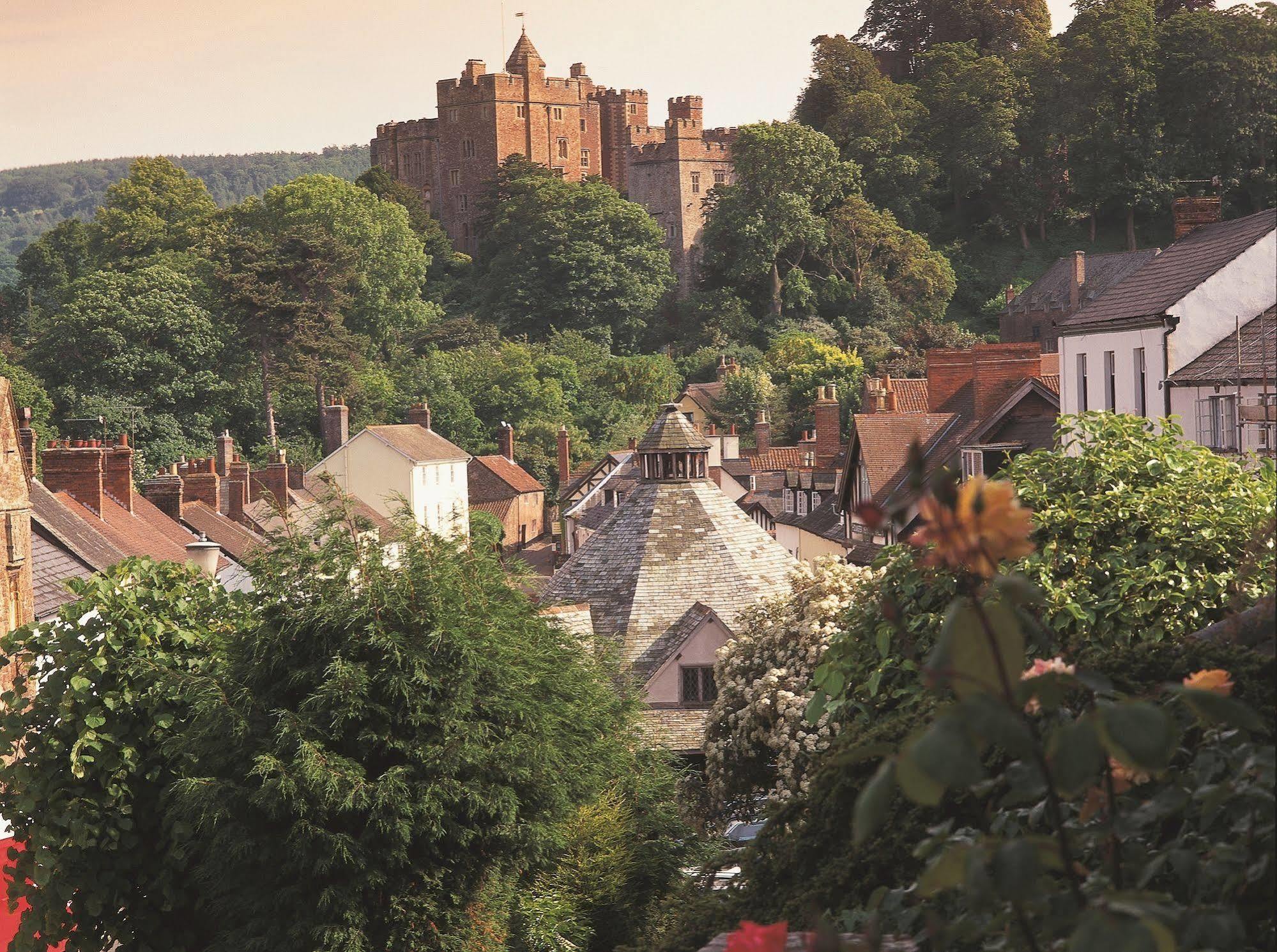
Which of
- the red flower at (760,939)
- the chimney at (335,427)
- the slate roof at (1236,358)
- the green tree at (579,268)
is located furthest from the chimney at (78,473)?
the green tree at (579,268)

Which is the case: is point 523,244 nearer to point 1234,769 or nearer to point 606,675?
point 606,675

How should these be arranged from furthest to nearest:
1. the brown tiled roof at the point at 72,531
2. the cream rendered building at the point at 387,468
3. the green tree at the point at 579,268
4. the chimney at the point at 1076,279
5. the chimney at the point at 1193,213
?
the green tree at the point at 579,268
the chimney at the point at 1076,279
the cream rendered building at the point at 387,468
the chimney at the point at 1193,213
the brown tiled roof at the point at 72,531

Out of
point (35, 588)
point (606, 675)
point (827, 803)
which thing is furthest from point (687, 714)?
point (827, 803)

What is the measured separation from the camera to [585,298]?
4638 inches

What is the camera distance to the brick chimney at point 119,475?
35719 millimetres

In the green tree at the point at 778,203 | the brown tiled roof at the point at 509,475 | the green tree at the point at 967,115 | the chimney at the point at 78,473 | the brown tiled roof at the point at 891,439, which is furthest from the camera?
the green tree at the point at 967,115

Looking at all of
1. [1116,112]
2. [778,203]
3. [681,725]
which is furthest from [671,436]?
[1116,112]

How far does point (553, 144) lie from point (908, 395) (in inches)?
3699

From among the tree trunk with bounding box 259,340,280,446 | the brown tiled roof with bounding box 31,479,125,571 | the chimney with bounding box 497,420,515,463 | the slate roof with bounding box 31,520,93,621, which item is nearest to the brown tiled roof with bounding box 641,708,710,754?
the brown tiled roof with bounding box 31,479,125,571

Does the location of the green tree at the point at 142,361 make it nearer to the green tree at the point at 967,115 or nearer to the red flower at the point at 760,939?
the green tree at the point at 967,115

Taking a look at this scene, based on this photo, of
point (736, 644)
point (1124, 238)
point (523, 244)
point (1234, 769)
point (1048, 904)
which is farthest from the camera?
point (523, 244)

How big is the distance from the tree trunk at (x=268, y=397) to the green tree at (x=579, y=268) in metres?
26.2

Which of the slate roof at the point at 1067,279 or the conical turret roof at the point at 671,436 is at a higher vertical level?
the slate roof at the point at 1067,279

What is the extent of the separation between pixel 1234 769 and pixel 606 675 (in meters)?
18.8
